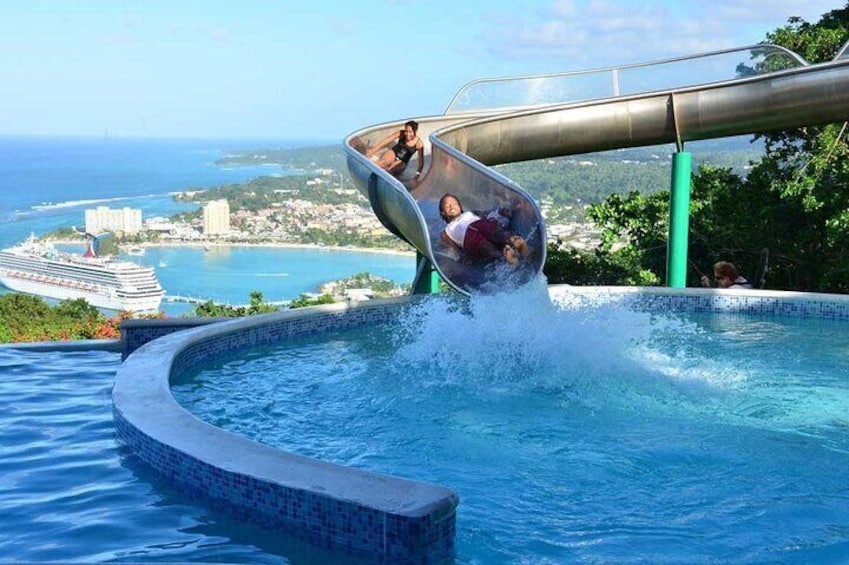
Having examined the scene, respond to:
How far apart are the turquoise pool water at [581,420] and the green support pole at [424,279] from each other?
127 cm

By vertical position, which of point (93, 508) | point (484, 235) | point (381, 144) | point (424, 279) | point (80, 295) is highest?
point (381, 144)

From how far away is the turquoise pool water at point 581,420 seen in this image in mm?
3309

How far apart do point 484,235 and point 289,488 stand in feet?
14.4

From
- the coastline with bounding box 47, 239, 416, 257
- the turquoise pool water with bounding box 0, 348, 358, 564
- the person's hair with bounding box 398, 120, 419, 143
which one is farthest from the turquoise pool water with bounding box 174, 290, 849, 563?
the coastline with bounding box 47, 239, 416, 257

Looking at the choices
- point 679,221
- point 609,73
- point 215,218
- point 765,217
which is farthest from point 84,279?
point 679,221

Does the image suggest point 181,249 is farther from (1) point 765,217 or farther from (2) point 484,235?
(2) point 484,235

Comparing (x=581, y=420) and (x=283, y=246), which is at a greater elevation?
(x=283, y=246)

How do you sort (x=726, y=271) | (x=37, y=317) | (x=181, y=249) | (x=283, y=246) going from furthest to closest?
(x=181, y=249) < (x=283, y=246) < (x=37, y=317) < (x=726, y=271)

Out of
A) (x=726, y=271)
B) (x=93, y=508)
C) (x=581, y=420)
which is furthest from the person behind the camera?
(x=726, y=271)

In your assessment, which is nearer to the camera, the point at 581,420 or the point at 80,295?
the point at 581,420

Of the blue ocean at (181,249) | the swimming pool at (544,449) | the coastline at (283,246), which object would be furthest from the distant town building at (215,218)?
the swimming pool at (544,449)

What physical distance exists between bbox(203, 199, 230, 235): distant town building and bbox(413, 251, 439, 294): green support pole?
172 ft

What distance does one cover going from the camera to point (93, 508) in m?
3.43

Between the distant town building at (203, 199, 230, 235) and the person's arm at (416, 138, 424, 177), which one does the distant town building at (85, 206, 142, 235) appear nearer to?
the distant town building at (203, 199, 230, 235)
